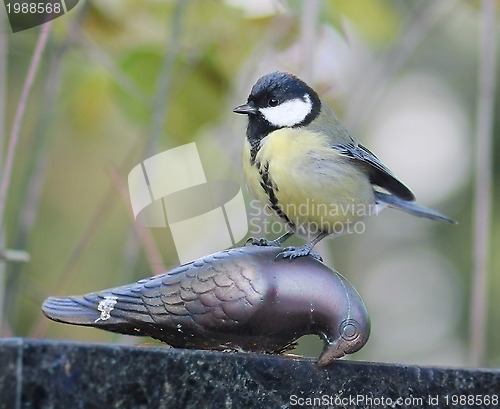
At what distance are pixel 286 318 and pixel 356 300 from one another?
12cm

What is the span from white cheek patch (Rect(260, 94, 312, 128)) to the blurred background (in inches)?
3.3

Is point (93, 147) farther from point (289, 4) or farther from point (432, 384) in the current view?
point (432, 384)

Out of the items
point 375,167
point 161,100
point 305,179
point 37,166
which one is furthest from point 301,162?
point 37,166

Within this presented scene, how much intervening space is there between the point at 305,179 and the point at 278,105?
7.9 inches

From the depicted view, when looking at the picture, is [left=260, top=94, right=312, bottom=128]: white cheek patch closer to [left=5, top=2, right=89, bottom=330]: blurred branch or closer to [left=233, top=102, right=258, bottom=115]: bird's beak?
[left=233, top=102, right=258, bottom=115]: bird's beak

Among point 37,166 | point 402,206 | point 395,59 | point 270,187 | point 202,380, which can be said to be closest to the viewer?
point 202,380

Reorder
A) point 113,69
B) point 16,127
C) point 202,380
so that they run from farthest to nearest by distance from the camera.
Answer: point 113,69
point 16,127
point 202,380

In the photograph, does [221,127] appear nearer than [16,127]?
No

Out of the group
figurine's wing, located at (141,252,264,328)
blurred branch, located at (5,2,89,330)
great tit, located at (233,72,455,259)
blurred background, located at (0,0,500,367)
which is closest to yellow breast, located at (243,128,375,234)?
great tit, located at (233,72,455,259)

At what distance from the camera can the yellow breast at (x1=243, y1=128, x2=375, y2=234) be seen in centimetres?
179

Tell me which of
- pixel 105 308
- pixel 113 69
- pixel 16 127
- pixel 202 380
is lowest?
pixel 202 380

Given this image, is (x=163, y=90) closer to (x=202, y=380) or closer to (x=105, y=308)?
(x=105, y=308)

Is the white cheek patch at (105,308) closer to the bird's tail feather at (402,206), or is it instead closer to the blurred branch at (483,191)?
the blurred branch at (483,191)

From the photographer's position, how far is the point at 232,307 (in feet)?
3.64
